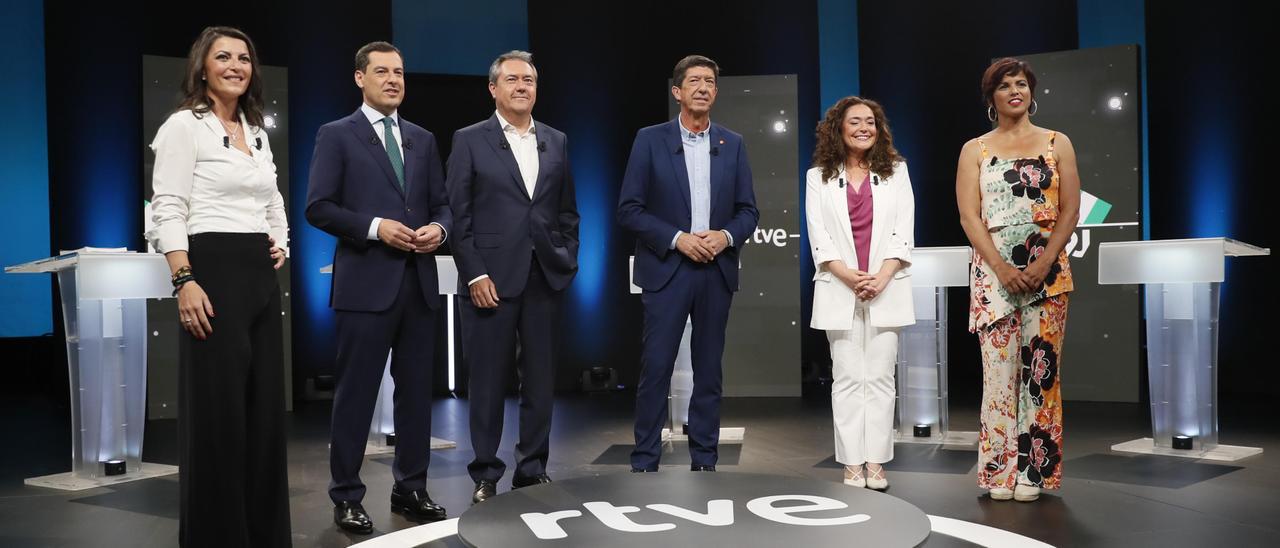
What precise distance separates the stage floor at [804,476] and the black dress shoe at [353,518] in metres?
0.03

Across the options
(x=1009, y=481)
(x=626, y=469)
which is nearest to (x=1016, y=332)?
(x=1009, y=481)

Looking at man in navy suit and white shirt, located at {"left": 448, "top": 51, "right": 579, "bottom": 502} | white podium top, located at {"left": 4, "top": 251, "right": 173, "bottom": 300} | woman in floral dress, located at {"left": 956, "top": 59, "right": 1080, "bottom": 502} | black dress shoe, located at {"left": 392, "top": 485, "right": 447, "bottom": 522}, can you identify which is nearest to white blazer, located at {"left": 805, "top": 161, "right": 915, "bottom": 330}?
woman in floral dress, located at {"left": 956, "top": 59, "right": 1080, "bottom": 502}

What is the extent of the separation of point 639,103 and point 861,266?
3932mm

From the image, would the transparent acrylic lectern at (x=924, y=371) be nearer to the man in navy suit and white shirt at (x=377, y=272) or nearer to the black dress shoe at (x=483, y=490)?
the black dress shoe at (x=483, y=490)

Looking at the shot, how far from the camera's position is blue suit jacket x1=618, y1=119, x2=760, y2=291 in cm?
378

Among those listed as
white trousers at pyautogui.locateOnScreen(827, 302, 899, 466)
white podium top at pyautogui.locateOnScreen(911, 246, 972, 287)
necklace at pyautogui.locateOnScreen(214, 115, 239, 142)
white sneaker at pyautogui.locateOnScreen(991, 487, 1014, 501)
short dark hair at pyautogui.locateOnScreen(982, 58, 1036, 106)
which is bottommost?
white sneaker at pyautogui.locateOnScreen(991, 487, 1014, 501)

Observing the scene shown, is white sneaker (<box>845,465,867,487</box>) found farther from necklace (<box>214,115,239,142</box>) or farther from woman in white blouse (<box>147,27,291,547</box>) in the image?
necklace (<box>214,115,239,142</box>)

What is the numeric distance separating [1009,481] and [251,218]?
2.70 meters

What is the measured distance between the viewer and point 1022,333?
142 inches

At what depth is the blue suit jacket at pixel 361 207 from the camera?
322 centimetres

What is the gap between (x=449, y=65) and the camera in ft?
24.1

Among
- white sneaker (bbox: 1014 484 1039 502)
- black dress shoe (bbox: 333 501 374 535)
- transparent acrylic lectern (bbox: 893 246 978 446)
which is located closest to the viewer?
black dress shoe (bbox: 333 501 374 535)

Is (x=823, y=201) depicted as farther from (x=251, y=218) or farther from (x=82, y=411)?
(x=82, y=411)

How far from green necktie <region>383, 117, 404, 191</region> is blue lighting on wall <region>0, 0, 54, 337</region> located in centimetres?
527
